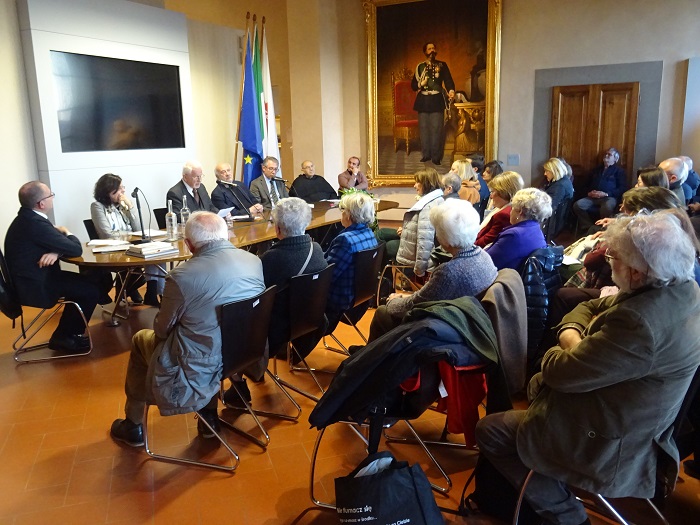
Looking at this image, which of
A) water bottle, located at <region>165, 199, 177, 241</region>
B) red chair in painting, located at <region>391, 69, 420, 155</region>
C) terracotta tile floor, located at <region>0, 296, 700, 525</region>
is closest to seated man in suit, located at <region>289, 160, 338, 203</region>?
red chair in painting, located at <region>391, 69, 420, 155</region>

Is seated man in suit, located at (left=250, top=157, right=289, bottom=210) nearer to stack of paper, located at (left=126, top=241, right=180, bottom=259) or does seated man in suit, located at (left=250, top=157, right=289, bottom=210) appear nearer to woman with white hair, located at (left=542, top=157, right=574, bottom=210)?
stack of paper, located at (left=126, top=241, right=180, bottom=259)

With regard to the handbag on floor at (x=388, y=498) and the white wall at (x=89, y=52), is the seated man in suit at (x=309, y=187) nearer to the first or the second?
the white wall at (x=89, y=52)

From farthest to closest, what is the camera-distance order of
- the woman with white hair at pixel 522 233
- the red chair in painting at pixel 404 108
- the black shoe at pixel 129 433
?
the red chair in painting at pixel 404 108
the woman with white hair at pixel 522 233
the black shoe at pixel 129 433

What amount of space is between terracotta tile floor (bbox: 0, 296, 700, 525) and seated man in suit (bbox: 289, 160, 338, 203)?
4.15 meters

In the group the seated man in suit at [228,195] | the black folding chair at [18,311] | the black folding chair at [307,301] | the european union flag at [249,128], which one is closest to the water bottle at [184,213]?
the seated man in suit at [228,195]

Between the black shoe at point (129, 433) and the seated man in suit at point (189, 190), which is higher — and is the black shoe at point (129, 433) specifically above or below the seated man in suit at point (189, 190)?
below

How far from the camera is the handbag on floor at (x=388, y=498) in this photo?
6.68 feet

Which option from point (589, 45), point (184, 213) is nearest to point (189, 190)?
point (184, 213)

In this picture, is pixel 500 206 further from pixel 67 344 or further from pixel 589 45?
pixel 589 45

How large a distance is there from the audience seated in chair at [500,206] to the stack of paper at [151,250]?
220 centimetres

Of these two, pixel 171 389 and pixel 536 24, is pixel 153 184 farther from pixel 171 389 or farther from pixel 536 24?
pixel 536 24

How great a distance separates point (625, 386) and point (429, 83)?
303 inches

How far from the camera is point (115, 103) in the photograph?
21.8 ft

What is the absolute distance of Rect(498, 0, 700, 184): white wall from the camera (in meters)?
7.55
